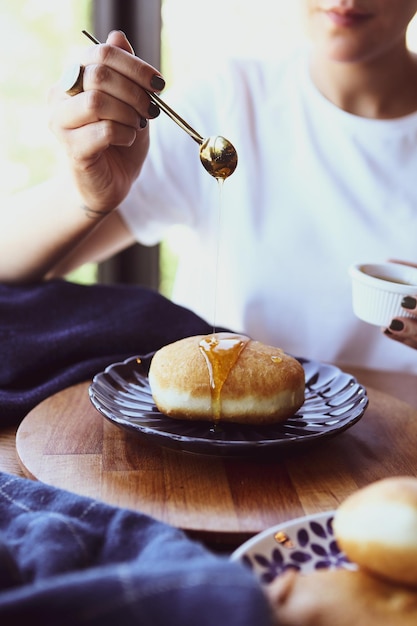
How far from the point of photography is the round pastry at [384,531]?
568 millimetres

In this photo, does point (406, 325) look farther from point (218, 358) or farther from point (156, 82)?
point (156, 82)

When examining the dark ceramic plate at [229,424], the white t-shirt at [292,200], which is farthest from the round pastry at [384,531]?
the white t-shirt at [292,200]

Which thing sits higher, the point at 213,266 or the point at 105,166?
the point at 105,166

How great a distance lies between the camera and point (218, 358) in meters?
0.98

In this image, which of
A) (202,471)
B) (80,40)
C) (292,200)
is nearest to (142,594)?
(202,471)

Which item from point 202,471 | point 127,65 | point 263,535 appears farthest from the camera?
point 127,65

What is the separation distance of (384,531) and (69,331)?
0.82m

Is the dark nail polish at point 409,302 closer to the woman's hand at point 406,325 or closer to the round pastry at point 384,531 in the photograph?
the woman's hand at point 406,325

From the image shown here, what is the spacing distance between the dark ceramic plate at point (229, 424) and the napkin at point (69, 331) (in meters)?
0.11

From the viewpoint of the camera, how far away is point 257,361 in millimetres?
990

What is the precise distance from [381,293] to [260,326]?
0.55 m

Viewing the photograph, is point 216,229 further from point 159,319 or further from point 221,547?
point 221,547

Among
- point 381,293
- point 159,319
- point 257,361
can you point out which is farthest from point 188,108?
point 257,361

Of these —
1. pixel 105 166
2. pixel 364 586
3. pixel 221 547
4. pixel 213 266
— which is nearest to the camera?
pixel 364 586
